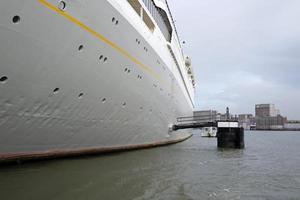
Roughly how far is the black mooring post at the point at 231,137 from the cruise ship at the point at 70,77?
9.88 m

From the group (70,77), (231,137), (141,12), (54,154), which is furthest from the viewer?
(231,137)

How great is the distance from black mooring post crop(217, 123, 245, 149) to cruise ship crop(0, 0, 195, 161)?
32.4ft

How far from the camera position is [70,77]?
8.34 m

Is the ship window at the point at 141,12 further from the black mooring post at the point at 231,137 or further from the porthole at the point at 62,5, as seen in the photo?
the black mooring post at the point at 231,137

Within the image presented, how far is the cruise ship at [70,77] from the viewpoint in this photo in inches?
268

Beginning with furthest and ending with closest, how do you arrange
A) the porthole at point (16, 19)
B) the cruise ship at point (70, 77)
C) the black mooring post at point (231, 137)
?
1. the black mooring post at point (231, 137)
2. the cruise ship at point (70, 77)
3. the porthole at point (16, 19)

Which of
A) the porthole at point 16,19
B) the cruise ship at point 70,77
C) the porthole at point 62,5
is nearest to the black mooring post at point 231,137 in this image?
the cruise ship at point 70,77

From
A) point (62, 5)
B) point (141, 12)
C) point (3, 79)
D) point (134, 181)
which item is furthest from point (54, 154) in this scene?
point (141, 12)

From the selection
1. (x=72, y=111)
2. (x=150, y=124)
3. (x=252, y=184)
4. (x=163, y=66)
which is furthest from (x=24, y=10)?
(x=163, y=66)

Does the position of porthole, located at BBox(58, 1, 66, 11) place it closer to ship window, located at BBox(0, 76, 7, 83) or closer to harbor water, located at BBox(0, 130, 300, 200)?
ship window, located at BBox(0, 76, 7, 83)

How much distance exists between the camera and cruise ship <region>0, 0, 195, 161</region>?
22.4 ft

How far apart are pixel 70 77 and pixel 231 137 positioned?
15.7 metres

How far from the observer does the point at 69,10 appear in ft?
25.7

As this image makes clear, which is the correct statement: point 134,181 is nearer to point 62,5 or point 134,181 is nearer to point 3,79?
point 3,79
